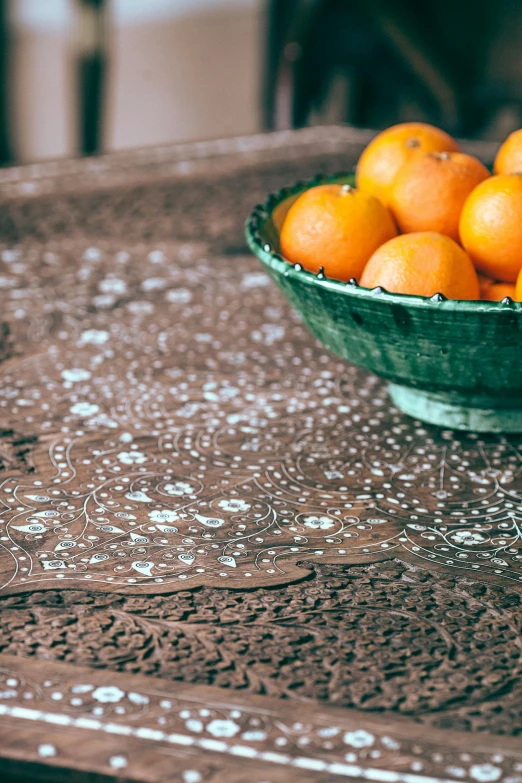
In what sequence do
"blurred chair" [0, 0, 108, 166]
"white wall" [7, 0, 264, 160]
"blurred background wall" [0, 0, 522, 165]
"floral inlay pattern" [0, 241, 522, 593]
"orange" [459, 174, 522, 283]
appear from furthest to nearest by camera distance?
1. "white wall" [7, 0, 264, 160]
2. "blurred chair" [0, 0, 108, 166]
3. "blurred background wall" [0, 0, 522, 165]
4. "orange" [459, 174, 522, 283]
5. "floral inlay pattern" [0, 241, 522, 593]

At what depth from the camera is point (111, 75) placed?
12.3 feet

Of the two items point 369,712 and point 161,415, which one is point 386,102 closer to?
point 161,415

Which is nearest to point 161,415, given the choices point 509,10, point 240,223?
point 240,223

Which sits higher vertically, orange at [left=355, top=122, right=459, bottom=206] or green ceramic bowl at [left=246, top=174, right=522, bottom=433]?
Answer: orange at [left=355, top=122, right=459, bottom=206]

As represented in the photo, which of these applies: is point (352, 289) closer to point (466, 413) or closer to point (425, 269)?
point (425, 269)

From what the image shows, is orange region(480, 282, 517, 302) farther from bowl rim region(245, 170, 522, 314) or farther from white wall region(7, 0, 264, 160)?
white wall region(7, 0, 264, 160)

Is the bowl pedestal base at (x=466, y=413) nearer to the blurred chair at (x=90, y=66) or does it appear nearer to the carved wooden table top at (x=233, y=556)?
the carved wooden table top at (x=233, y=556)

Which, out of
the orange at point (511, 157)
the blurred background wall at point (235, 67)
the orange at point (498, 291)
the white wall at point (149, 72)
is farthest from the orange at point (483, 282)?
the white wall at point (149, 72)

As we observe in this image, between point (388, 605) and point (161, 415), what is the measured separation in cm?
33

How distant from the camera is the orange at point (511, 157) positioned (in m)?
0.86

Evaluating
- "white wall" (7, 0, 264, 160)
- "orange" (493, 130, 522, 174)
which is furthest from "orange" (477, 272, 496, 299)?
"white wall" (7, 0, 264, 160)

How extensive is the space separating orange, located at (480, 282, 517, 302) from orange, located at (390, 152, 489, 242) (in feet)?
0.25

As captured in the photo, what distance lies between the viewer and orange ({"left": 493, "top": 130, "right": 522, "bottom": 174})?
858 millimetres

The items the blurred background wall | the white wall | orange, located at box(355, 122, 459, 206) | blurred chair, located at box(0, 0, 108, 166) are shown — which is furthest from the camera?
the white wall
